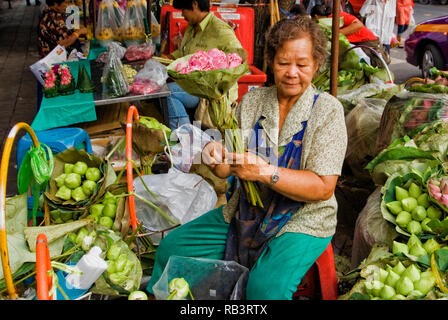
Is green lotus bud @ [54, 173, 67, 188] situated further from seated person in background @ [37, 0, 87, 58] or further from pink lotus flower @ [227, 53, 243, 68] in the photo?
seated person in background @ [37, 0, 87, 58]

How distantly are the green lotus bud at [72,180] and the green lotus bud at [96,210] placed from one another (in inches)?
7.0

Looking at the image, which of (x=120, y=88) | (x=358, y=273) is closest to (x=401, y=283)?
(x=358, y=273)

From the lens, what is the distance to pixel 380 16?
7.76 meters

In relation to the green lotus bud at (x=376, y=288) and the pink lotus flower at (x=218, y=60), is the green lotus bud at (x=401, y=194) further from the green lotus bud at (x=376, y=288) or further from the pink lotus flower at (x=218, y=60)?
the pink lotus flower at (x=218, y=60)

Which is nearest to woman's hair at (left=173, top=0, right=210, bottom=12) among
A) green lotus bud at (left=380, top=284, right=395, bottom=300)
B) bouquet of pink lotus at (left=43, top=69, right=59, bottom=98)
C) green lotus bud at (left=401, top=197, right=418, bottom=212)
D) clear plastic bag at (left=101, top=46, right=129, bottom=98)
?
clear plastic bag at (left=101, top=46, right=129, bottom=98)

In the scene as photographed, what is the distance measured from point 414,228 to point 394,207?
0.17m

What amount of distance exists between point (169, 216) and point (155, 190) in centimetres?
19

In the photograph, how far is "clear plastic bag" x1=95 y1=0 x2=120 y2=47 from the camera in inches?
234

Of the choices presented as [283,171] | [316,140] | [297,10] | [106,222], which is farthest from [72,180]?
[297,10]

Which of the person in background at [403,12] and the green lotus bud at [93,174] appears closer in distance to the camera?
the green lotus bud at [93,174]

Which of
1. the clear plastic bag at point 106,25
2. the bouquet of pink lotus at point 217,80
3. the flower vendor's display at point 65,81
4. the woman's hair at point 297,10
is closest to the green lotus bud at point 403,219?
the bouquet of pink lotus at point 217,80

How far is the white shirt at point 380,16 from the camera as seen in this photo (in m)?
7.73

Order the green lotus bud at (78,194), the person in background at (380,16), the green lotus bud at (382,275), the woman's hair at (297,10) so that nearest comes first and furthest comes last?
the green lotus bud at (382,275) < the green lotus bud at (78,194) < the woman's hair at (297,10) < the person in background at (380,16)

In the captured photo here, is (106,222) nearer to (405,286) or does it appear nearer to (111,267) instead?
(111,267)
